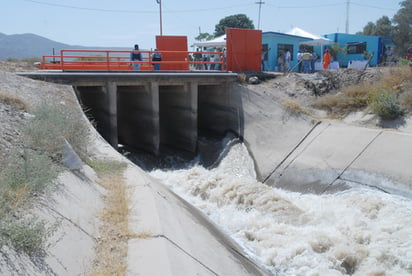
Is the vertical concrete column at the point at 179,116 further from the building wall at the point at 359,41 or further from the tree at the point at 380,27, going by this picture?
the tree at the point at 380,27

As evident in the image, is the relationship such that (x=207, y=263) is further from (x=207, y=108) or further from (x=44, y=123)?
(x=207, y=108)

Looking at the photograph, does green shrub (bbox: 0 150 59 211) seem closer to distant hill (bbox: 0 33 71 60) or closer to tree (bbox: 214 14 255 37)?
tree (bbox: 214 14 255 37)

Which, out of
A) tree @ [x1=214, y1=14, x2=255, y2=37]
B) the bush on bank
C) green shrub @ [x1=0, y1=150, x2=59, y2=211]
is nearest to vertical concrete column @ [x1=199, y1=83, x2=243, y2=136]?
the bush on bank

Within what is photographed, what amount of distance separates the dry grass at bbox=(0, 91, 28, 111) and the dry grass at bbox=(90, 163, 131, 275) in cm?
324

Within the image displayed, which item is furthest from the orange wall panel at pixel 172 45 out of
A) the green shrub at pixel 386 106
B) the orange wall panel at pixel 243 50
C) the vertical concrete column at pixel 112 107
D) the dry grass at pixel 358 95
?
the green shrub at pixel 386 106

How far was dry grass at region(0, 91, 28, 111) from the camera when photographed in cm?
977

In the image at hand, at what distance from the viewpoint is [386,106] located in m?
13.3

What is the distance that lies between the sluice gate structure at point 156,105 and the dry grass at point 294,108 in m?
2.34

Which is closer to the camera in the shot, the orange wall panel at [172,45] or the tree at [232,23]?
the orange wall panel at [172,45]

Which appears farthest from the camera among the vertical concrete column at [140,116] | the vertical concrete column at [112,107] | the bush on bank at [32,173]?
the vertical concrete column at [140,116]

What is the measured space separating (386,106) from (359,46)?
20.8 meters

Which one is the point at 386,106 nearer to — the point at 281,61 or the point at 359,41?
the point at 281,61

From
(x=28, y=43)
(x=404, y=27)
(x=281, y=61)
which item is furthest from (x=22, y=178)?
(x=28, y=43)

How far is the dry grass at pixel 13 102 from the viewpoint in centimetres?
977
